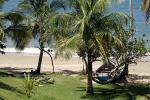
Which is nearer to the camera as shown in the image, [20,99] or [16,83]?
[20,99]

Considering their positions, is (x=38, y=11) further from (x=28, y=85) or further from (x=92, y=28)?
(x=28, y=85)

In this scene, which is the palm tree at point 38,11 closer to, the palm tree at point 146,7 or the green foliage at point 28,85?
the palm tree at point 146,7

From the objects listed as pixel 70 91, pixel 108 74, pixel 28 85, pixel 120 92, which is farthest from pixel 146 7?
pixel 28 85

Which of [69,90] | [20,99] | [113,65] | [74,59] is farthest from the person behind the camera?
[74,59]

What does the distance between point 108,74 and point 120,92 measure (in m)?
4.65

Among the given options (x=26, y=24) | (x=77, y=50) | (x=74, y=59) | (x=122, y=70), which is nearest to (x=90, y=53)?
(x=77, y=50)

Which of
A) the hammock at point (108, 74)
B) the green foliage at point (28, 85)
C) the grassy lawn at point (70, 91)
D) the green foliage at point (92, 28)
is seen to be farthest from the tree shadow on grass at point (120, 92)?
the green foliage at point (28, 85)

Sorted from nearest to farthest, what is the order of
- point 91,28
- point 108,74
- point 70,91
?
point 91,28 → point 70,91 → point 108,74

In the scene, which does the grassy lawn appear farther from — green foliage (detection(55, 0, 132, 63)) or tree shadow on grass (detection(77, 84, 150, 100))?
green foliage (detection(55, 0, 132, 63))

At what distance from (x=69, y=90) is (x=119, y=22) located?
4129 millimetres

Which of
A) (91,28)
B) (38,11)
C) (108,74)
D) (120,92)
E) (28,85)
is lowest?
(120,92)

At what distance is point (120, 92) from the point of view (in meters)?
22.4

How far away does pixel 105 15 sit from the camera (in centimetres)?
2177

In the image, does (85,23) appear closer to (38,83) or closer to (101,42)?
(101,42)
